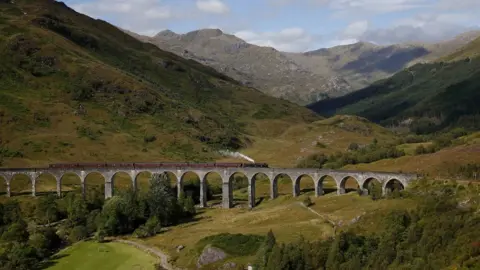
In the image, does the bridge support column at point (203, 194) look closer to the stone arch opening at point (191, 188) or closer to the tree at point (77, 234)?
the stone arch opening at point (191, 188)

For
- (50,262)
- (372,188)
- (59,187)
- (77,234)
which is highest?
(59,187)

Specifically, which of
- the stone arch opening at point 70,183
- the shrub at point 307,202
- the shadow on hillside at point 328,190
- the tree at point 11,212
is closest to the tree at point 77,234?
the tree at point 11,212

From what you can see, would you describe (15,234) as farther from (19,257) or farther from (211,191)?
(211,191)

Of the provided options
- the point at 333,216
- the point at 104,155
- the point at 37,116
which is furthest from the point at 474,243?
the point at 37,116

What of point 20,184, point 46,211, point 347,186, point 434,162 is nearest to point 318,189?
point 347,186

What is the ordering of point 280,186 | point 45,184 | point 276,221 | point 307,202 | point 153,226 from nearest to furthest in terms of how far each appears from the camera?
point 276,221 → point 153,226 → point 307,202 → point 45,184 → point 280,186

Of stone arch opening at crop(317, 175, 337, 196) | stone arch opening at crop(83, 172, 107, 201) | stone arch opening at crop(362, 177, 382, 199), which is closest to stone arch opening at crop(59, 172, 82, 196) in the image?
stone arch opening at crop(83, 172, 107, 201)

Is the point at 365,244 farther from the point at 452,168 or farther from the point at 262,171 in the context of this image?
the point at 262,171
